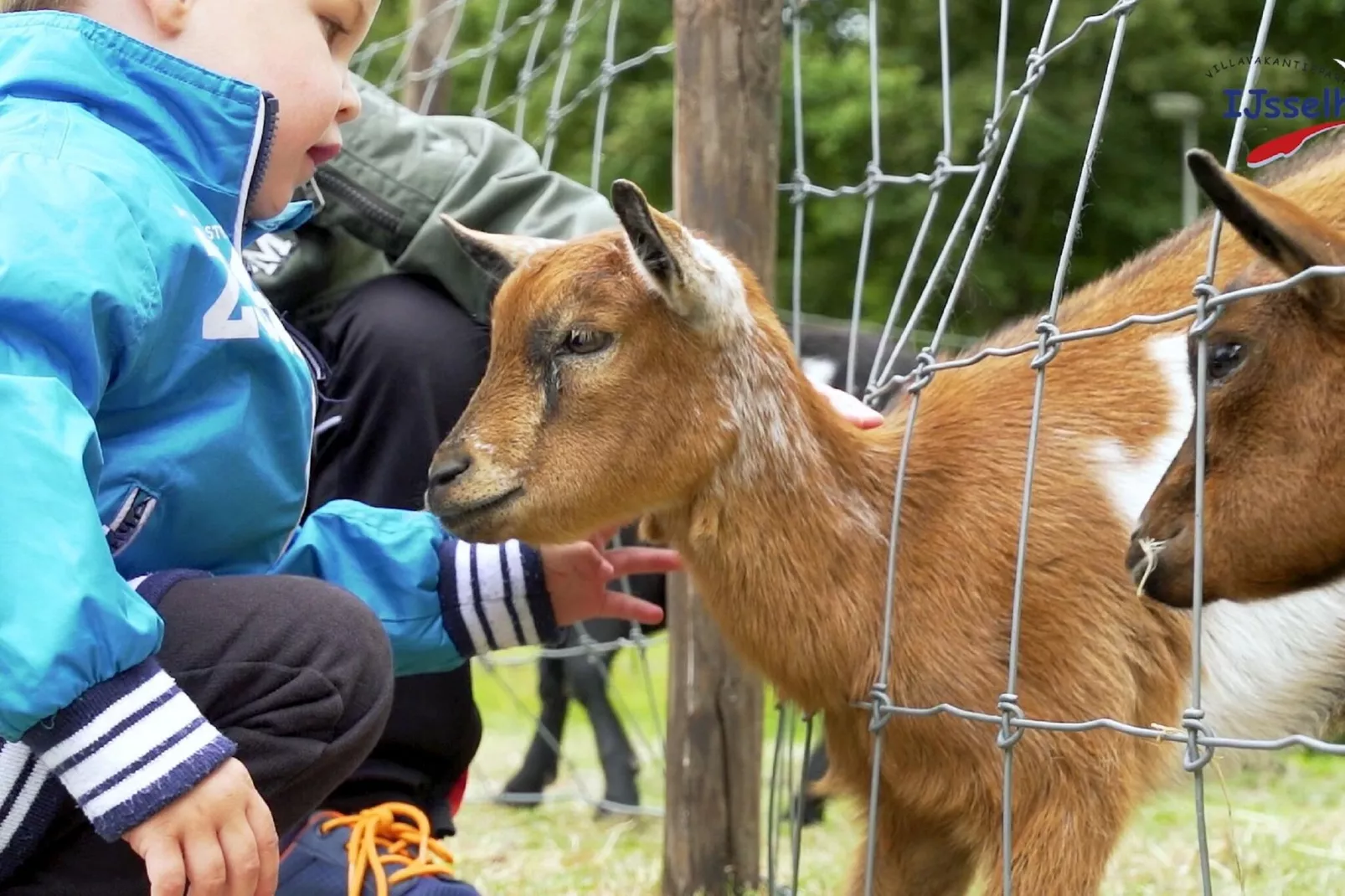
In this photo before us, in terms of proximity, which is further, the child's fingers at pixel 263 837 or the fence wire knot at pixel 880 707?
the fence wire knot at pixel 880 707

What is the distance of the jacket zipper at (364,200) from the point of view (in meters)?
2.98

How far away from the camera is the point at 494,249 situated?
270cm

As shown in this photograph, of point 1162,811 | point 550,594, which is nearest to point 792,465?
point 550,594

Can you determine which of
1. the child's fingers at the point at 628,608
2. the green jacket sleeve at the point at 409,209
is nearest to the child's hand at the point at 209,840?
the child's fingers at the point at 628,608

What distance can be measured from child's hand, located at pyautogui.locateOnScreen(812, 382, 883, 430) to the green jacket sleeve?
581 mm

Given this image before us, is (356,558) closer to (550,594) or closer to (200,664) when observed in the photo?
(550,594)

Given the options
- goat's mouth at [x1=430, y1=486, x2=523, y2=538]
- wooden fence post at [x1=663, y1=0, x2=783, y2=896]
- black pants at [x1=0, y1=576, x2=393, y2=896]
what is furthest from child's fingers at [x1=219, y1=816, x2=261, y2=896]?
wooden fence post at [x1=663, y1=0, x2=783, y2=896]

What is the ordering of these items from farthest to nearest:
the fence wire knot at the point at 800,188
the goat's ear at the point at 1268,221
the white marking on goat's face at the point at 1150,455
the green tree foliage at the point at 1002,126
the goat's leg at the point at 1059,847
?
the green tree foliage at the point at 1002,126
the fence wire knot at the point at 800,188
the white marking on goat's face at the point at 1150,455
the goat's leg at the point at 1059,847
the goat's ear at the point at 1268,221

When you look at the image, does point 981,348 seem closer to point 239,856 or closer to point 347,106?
point 347,106

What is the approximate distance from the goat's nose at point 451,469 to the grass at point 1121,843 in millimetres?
796

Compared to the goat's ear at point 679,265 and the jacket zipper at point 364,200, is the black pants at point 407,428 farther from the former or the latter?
the goat's ear at point 679,265

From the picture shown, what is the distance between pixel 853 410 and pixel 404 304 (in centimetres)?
79

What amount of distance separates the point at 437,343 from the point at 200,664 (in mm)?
1096

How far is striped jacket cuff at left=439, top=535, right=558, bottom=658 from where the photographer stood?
251 centimetres
